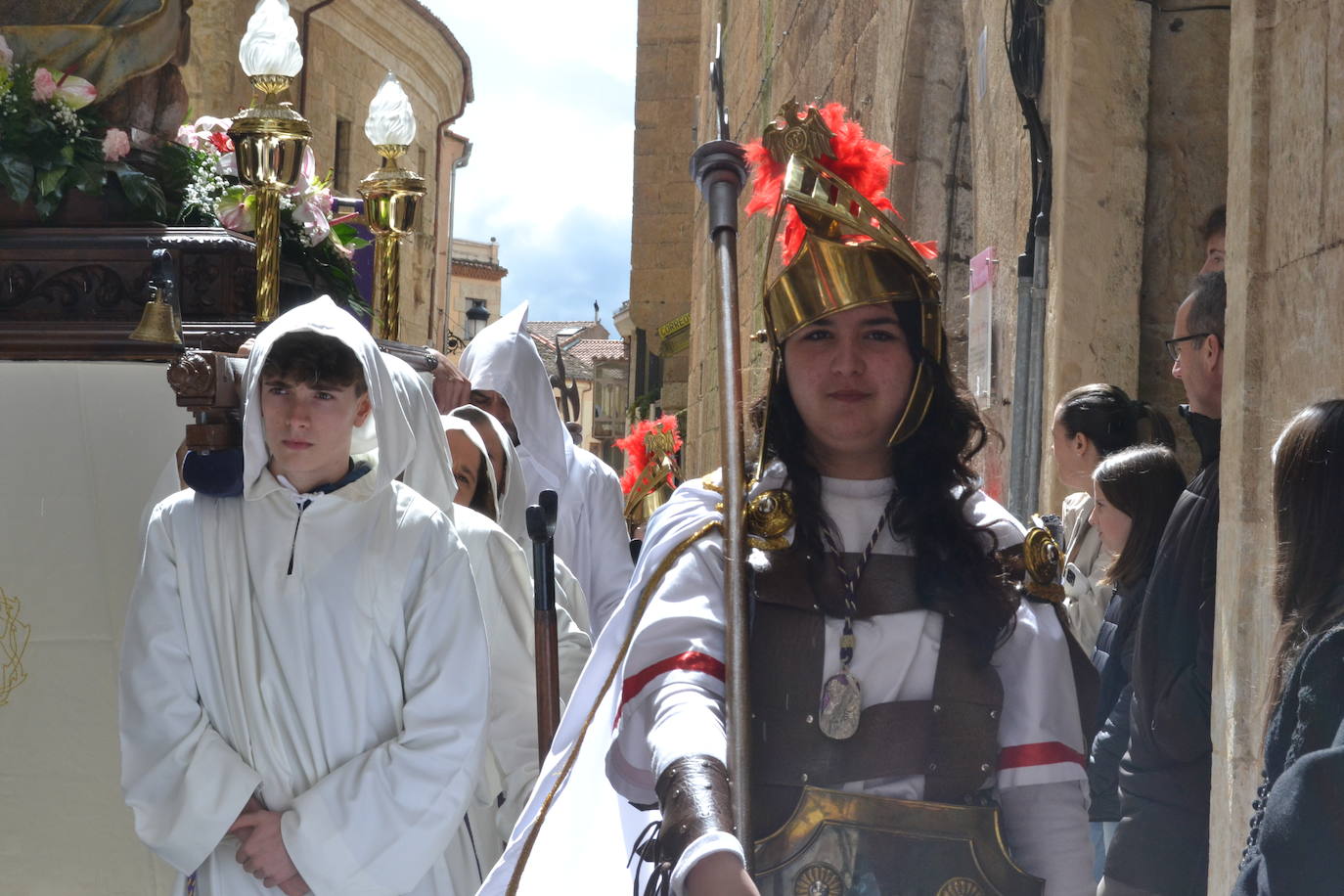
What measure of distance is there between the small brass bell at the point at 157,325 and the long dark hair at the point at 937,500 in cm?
200

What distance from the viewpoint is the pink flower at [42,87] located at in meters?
4.79

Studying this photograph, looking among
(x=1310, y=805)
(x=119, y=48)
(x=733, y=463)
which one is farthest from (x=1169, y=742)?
(x=119, y=48)

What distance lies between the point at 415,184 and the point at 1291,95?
10.2 feet

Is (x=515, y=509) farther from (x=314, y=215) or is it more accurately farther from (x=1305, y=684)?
(x=1305, y=684)

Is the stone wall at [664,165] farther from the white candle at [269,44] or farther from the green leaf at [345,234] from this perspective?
the white candle at [269,44]

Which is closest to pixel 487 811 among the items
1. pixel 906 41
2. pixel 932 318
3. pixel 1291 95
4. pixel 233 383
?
pixel 233 383

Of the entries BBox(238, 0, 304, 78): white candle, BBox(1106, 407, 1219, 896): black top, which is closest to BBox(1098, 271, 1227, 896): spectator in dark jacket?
BBox(1106, 407, 1219, 896): black top

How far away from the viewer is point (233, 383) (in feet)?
11.3

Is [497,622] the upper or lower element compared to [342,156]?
lower

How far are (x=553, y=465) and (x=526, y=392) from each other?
10.6 inches

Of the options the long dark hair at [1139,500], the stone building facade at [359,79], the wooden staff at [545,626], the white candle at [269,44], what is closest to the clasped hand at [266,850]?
the wooden staff at [545,626]

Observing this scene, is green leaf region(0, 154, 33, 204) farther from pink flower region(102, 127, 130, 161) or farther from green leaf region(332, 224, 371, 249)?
green leaf region(332, 224, 371, 249)

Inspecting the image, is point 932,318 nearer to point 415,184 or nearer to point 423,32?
point 415,184

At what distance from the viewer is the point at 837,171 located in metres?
2.61
